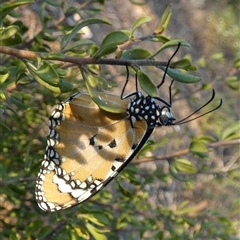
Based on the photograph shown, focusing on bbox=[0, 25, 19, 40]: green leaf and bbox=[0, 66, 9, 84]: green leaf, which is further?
bbox=[0, 66, 9, 84]: green leaf

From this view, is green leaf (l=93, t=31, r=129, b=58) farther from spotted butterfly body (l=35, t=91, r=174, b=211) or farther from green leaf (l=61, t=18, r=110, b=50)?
spotted butterfly body (l=35, t=91, r=174, b=211)

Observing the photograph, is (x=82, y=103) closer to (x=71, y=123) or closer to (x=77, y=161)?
(x=71, y=123)

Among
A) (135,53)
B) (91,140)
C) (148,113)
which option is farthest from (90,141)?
(135,53)

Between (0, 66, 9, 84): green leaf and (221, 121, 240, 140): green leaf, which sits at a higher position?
(0, 66, 9, 84): green leaf

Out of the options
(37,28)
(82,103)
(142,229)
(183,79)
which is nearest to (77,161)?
(82,103)

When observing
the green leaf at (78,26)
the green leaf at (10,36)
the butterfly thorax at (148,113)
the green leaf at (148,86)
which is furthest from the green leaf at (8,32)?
the butterfly thorax at (148,113)

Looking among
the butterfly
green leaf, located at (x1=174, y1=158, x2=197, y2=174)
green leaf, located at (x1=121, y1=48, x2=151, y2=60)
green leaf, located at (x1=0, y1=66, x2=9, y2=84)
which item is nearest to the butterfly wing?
the butterfly

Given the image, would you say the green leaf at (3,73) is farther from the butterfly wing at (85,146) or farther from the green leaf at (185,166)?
the green leaf at (185,166)

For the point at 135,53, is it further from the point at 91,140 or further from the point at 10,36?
the point at 91,140
